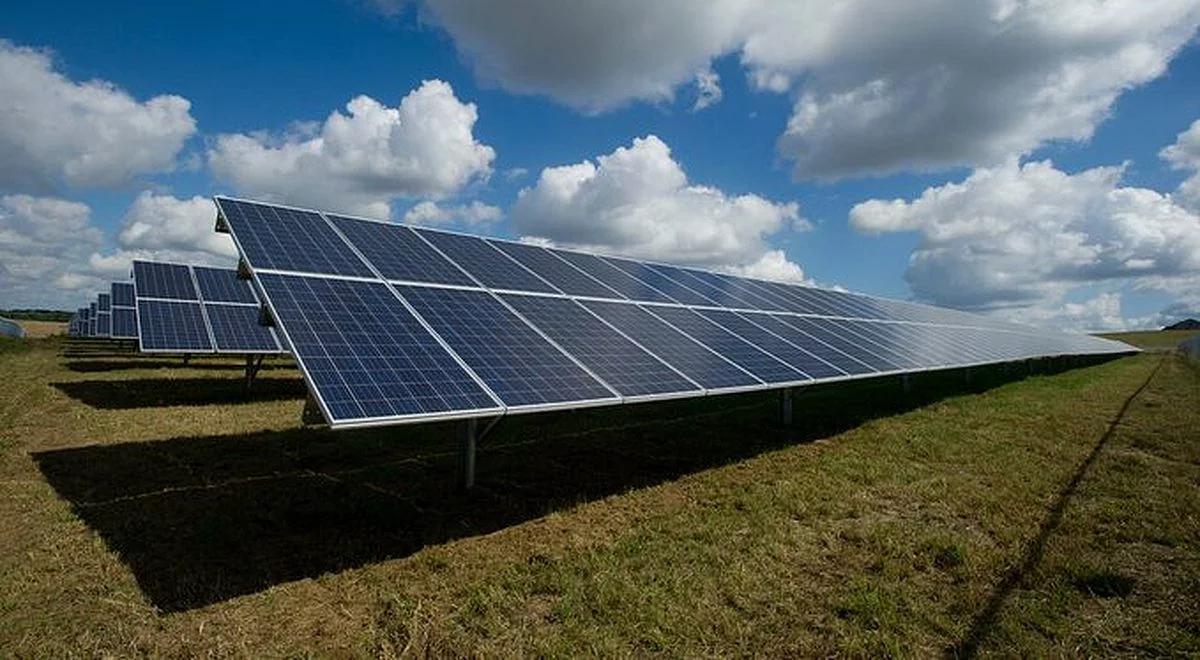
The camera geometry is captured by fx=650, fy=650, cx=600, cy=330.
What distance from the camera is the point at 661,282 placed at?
1945 centimetres

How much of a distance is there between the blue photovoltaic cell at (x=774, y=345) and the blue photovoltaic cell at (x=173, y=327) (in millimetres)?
16775

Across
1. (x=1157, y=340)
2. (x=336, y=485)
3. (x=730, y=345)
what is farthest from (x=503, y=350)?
(x=1157, y=340)

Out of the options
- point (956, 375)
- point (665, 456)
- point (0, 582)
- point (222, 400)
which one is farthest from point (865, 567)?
point (956, 375)

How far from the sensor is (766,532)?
29.7 ft

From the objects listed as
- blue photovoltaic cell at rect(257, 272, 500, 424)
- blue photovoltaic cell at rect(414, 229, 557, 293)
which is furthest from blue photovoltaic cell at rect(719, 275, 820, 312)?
blue photovoltaic cell at rect(257, 272, 500, 424)

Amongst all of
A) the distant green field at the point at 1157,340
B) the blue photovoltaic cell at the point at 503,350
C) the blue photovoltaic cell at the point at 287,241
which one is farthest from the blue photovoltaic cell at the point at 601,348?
the distant green field at the point at 1157,340

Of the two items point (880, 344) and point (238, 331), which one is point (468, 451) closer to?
A: point (880, 344)

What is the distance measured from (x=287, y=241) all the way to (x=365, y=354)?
13.8ft

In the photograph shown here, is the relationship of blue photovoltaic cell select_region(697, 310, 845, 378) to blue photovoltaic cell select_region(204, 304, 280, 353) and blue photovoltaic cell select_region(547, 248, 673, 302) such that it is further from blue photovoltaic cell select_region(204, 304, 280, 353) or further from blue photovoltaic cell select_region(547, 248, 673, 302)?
blue photovoltaic cell select_region(204, 304, 280, 353)

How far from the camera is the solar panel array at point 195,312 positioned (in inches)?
861

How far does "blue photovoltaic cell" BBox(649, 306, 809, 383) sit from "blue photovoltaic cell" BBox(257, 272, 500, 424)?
6730 millimetres

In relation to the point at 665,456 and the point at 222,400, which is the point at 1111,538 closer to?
the point at 665,456

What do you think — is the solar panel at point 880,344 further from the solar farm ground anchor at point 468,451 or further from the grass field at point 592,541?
the solar farm ground anchor at point 468,451

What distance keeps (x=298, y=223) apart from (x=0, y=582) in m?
7.40
